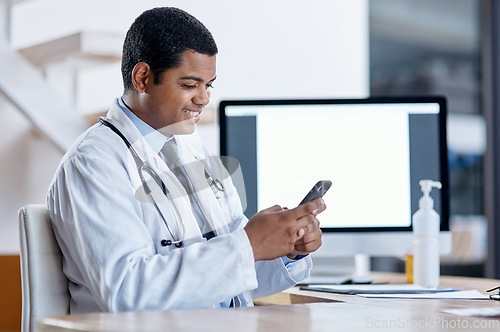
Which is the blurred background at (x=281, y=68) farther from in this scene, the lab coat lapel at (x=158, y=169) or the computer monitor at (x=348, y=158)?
the lab coat lapel at (x=158, y=169)

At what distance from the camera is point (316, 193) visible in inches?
48.0

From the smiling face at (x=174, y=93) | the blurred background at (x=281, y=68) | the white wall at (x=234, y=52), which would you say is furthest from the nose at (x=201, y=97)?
the white wall at (x=234, y=52)

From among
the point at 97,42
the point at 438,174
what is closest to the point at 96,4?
the point at 97,42

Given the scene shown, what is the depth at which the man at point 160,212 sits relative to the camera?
106 centimetres

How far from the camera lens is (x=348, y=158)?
177cm

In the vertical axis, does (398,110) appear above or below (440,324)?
above

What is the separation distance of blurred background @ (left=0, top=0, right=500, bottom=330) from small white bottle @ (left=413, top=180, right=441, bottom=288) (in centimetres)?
84

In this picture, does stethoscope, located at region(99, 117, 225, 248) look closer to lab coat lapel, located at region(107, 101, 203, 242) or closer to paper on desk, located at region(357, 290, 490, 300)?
lab coat lapel, located at region(107, 101, 203, 242)

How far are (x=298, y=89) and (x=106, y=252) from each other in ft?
5.53

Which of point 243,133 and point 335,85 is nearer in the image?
point 243,133

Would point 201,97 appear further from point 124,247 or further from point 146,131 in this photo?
point 124,247

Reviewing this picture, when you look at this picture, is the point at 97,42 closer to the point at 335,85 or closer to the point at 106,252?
the point at 106,252

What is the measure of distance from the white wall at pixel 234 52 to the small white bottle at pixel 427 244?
84 centimetres

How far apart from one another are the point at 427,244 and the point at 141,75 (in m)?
0.73
